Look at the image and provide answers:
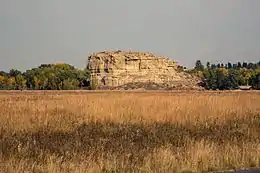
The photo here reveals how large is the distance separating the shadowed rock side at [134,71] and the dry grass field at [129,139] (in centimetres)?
11959

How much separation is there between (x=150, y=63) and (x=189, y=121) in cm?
13999

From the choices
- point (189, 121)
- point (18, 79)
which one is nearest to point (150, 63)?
point (18, 79)

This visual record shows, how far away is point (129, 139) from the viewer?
46.3 ft

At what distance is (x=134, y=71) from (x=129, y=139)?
142 meters

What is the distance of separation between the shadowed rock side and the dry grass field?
392 feet

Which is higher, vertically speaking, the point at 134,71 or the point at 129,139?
the point at 134,71

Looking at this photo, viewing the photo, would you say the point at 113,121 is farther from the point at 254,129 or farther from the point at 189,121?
the point at 254,129

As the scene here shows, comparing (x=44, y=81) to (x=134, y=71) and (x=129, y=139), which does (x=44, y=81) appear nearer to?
(x=134, y=71)

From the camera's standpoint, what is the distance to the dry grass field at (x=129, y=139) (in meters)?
10.4

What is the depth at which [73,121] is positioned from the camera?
677 inches

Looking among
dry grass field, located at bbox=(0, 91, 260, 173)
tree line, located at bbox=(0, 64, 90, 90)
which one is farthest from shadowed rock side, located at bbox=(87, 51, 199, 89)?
dry grass field, located at bbox=(0, 91, 260, 173)

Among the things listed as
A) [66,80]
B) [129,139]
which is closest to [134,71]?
[66,80]

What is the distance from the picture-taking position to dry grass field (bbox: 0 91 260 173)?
10352mm

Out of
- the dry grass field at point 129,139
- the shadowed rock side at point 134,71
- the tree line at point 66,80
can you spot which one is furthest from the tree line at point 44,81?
the dry grass field at point 129,139
